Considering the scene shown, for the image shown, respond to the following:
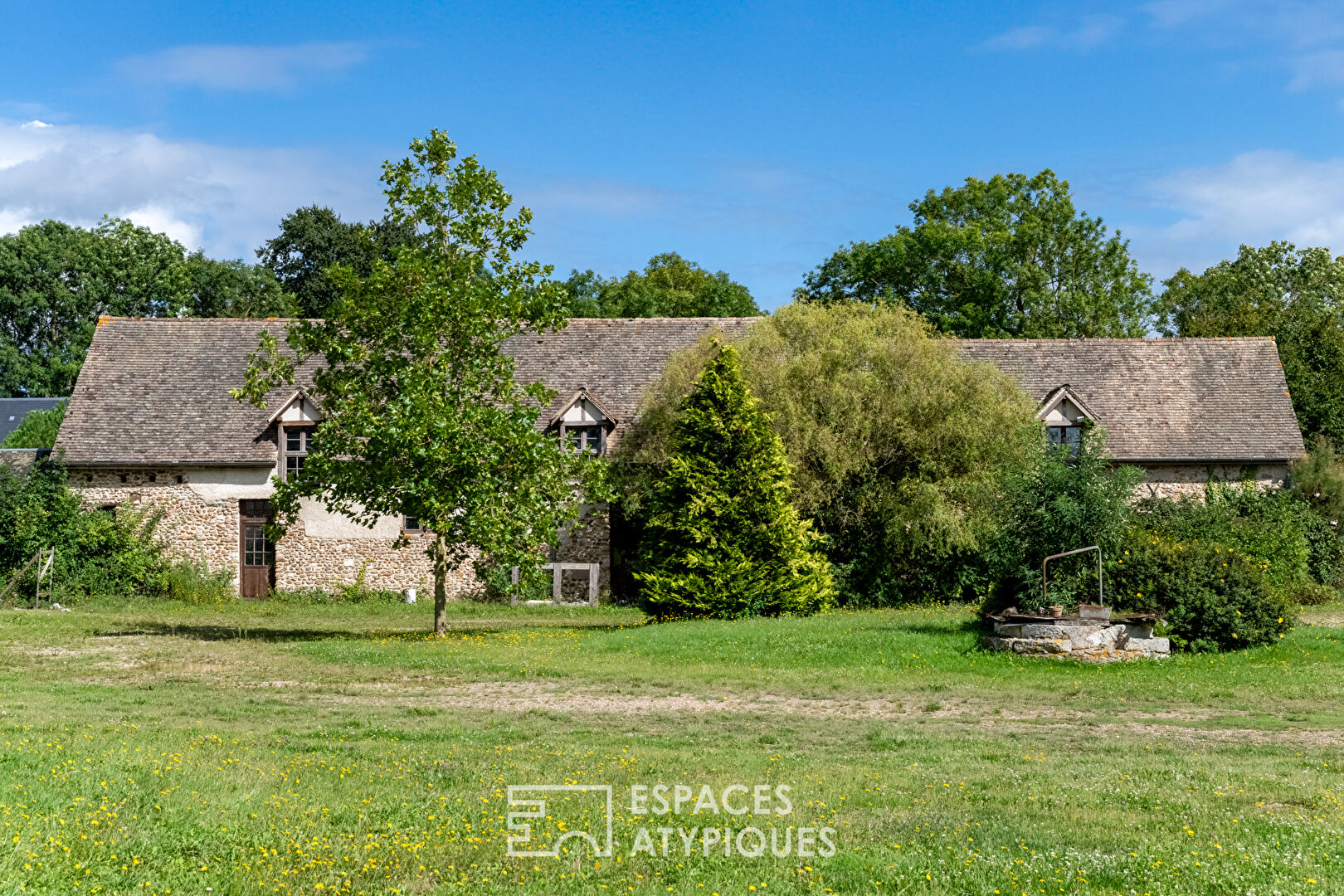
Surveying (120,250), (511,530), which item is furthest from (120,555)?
(120,250)

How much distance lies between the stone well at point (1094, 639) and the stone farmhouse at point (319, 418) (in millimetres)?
13917

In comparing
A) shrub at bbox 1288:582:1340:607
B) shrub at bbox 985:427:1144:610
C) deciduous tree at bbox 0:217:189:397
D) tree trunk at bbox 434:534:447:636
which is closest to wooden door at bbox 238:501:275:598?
tree trunk at bbox 434:534:447:636

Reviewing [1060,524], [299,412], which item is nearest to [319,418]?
[299,412]

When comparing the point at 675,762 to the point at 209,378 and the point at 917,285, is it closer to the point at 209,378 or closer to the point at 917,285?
the point at 209,378

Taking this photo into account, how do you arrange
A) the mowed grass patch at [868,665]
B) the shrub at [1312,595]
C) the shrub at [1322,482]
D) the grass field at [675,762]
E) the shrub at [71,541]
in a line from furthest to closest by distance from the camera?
the shrub at [1322,482] → the shrub at [71,541] → the shrub at [1312,595] → the mowed grass patch at [868,665] → the grass field at [675,762]

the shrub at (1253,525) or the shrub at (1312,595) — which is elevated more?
the shrub at (1253,525)

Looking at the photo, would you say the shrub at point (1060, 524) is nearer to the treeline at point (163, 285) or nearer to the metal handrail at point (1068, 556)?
the metal handrail at point (1068, 556)

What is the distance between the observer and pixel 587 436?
32.9 m

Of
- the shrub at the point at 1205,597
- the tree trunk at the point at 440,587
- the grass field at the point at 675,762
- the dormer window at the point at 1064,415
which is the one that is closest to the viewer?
the grass field at the point at 675,762

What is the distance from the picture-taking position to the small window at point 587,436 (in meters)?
32.7

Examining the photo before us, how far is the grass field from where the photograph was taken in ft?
25.3

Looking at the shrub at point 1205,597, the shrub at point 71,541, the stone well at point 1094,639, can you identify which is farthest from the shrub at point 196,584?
the shrub at point 1205,597

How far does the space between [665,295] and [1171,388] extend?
77.1ft

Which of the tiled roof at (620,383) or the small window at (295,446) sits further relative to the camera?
the tiled roof at (620,383)
